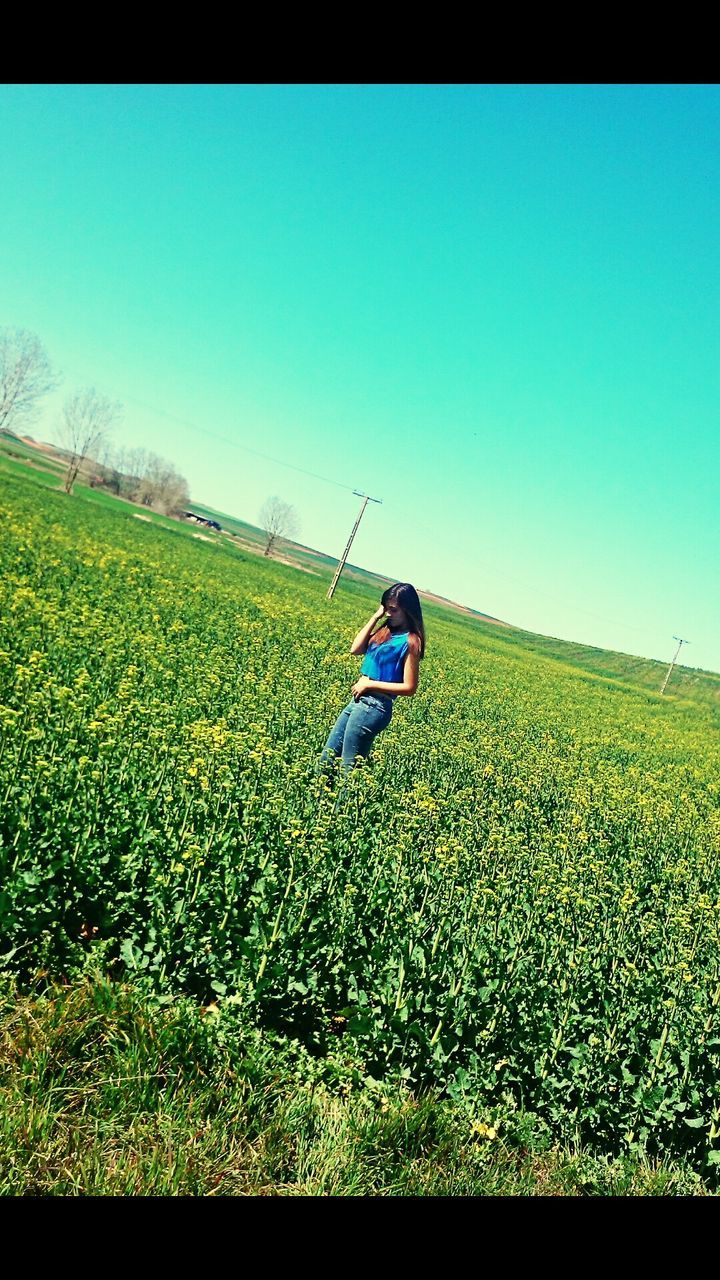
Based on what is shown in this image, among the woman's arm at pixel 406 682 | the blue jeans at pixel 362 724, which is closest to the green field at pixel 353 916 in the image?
the blue jeans at pixel 362 724

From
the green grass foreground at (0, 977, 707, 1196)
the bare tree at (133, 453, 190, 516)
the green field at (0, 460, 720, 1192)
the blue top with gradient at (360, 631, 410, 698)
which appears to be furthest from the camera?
the bare tree at (133, 453, 190, 516)

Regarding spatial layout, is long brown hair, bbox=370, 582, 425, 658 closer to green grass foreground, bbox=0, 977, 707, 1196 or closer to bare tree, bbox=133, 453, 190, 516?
green grass foreground, bbox=0, 977, 707, 1196

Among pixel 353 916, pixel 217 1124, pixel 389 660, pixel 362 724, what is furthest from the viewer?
pixel 362 724

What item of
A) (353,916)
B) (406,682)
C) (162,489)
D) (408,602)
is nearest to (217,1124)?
(353,916)

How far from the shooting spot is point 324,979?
13.6 feet

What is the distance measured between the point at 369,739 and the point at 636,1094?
402 cm

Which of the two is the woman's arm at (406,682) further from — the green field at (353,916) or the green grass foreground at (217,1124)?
the green grass foreground at (217,1124)

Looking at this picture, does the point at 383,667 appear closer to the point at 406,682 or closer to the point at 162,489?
the point at 406,682

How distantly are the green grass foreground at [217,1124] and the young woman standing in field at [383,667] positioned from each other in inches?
146

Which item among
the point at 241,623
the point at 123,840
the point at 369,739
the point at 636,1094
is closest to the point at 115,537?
the point at 241,623

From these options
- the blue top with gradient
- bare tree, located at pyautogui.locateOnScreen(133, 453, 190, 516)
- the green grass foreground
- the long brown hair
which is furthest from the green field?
bare tree, located at pyautogui.locateOnScreen(133, 453, 190, 516)

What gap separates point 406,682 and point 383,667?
342 millimetres

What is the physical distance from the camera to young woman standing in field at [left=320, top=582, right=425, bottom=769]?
6.92 metres

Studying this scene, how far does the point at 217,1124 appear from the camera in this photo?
3.01 meters
